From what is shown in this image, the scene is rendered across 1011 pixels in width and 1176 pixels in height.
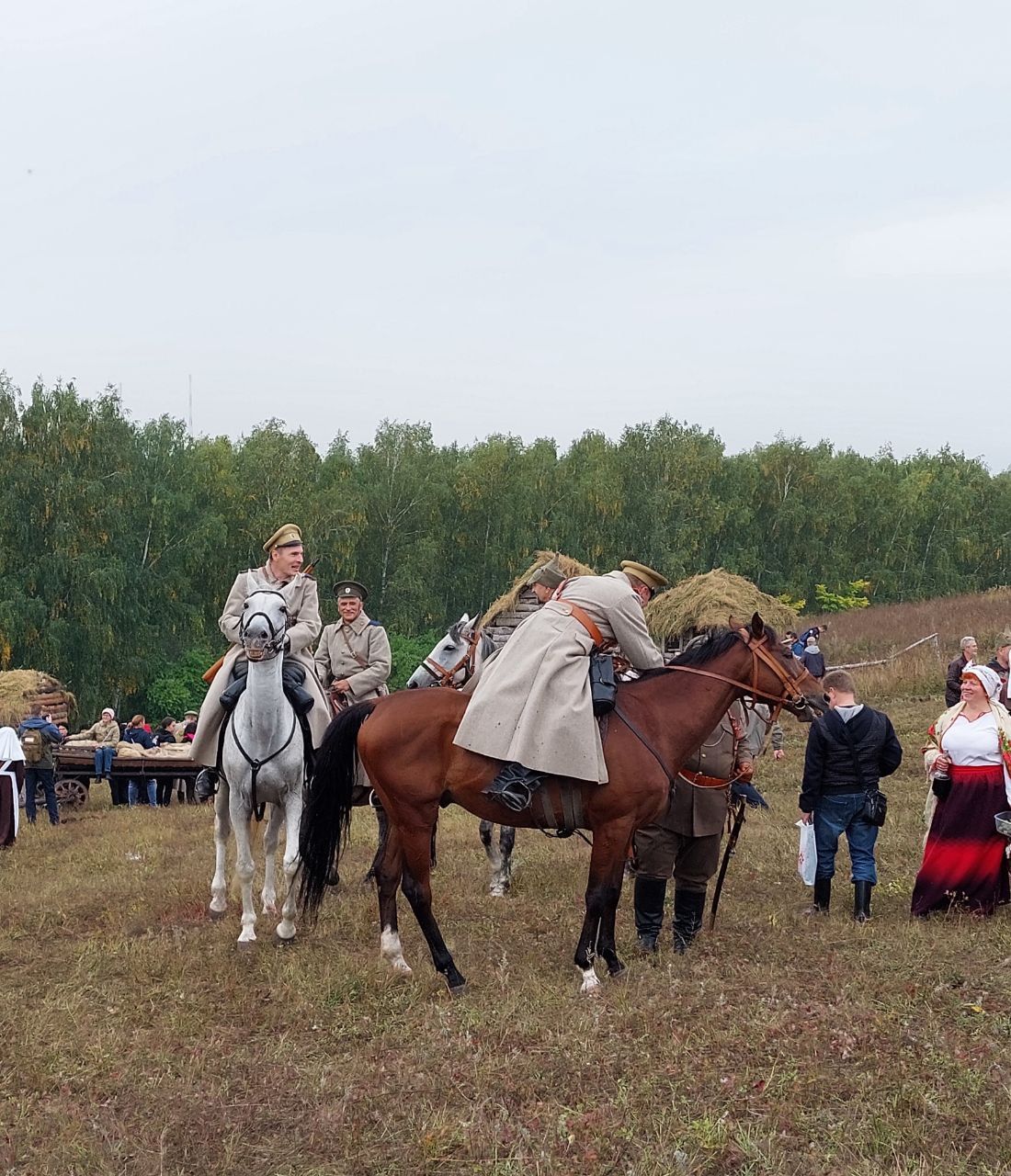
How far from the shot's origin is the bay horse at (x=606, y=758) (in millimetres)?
6734

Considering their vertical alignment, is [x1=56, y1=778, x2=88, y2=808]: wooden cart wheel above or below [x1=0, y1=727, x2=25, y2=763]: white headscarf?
below

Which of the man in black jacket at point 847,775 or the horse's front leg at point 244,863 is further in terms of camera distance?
the man in black jacket at point 847,775

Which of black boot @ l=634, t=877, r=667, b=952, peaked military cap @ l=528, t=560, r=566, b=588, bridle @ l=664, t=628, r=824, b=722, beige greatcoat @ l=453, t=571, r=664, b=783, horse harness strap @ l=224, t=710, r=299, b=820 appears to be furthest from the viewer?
peaked military cap @ l=528, t=560, r=566, b=588

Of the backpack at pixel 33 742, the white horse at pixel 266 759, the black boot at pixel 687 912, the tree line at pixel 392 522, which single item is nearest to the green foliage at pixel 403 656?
the tree line at pixel 392 522

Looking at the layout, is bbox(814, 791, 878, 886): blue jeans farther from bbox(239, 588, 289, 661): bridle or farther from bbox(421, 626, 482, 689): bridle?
bbox(239, 588, 289, 661): bridle

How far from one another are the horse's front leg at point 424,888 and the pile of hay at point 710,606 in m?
13.8

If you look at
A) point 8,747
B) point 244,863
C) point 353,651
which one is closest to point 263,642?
point 244,863

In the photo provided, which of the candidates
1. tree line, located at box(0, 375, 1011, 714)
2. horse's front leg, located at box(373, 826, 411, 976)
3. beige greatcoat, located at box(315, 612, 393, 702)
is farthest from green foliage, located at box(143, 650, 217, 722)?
horse's front leg, located at box(373, 826, 411, 976)

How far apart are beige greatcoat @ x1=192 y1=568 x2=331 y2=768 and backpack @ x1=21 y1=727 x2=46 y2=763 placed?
968 centimetres

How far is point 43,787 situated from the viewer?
1731 cm

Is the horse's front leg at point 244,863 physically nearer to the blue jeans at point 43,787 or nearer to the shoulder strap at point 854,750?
the shoulder strap at point 854,750

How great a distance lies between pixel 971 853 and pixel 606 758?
11.3 feet

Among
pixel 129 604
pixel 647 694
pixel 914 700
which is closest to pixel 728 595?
pixel 914 700

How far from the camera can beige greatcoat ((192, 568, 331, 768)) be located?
27.3 feet
